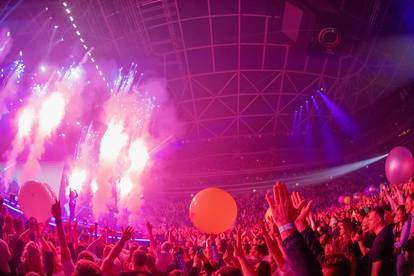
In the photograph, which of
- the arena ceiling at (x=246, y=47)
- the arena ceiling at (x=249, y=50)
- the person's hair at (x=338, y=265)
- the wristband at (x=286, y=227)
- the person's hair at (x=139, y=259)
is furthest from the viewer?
the arena ceiling at (x=249, y=50)

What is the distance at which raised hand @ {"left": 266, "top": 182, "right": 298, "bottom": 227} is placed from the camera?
232 centimetres

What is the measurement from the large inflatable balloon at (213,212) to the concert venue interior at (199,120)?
0.9 inches

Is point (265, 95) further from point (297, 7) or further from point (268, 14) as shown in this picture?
point (297, 7)

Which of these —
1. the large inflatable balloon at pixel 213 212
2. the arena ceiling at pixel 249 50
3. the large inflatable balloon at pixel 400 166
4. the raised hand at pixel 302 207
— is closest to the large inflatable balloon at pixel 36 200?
the large inflatable balloon at pixel 213 212

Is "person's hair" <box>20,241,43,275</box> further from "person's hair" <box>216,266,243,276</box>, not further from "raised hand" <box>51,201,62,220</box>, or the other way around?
"person's hair" <box>216,266,243,276</box>

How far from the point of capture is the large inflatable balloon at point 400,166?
8.47 m

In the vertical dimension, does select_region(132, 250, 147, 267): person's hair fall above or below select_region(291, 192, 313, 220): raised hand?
below

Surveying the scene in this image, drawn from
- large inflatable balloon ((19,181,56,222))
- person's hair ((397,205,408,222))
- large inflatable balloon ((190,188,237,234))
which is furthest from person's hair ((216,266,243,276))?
large inflatable balloon ((19,181,56,222))

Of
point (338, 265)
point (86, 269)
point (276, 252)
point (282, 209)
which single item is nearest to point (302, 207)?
point (282, 209)

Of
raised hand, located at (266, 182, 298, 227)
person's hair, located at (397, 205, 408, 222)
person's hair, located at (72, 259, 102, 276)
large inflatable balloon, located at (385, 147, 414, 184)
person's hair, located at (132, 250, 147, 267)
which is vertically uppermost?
large inflatable balloon, located at (385, 147, 414, 184)

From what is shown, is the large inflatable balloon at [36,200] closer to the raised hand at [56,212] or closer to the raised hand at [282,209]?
the raised hand at [56,212]

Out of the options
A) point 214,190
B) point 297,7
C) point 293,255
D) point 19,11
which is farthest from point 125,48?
point 293,255

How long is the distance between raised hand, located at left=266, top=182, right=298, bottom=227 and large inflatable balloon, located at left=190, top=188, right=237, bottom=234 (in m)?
4.54

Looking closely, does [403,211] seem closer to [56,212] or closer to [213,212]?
[213,212]
